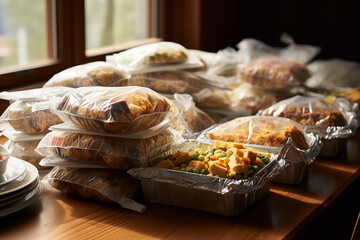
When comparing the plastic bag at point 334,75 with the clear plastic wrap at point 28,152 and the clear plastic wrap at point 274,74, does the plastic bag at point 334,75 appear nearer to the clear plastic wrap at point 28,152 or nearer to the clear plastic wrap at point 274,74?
the clear plastic wrap at point 274,74

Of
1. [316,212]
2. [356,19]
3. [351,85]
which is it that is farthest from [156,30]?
[316,212]

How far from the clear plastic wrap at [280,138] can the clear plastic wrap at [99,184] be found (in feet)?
0.98

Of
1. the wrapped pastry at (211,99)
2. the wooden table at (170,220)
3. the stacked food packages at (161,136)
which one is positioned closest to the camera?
the wooden table at (170,220)

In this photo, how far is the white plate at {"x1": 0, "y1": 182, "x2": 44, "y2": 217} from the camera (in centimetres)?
118

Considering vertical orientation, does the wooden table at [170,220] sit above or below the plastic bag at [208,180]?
below

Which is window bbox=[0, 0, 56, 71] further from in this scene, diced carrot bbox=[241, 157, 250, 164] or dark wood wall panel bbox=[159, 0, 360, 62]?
diced carrot bbox=[241, 157, 250, 164]

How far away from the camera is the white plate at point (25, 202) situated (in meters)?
1.18

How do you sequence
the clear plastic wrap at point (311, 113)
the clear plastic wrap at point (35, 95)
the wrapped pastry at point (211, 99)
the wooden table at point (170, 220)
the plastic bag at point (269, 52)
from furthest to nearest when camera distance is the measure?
the plastic bag at point (269, 52) < the wrapped pastry at point (211, 99) < the clear plastic wrap at point (311, 113) < the clear plastic wrap at point (35, 95) < the wooden table at point (170, 220)

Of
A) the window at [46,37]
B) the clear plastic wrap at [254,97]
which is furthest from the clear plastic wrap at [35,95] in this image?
the clear plastic wrap at [254,97]

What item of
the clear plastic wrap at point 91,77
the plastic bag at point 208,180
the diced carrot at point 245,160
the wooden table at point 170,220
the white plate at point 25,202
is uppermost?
the clear plastic wrap at point 91,77

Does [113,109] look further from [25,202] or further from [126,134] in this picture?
[25,202]

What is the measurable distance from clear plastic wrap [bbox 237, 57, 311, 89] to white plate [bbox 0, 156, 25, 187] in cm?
114

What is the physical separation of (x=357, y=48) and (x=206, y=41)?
0.90m

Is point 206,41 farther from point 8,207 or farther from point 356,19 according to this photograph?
point 8,207
